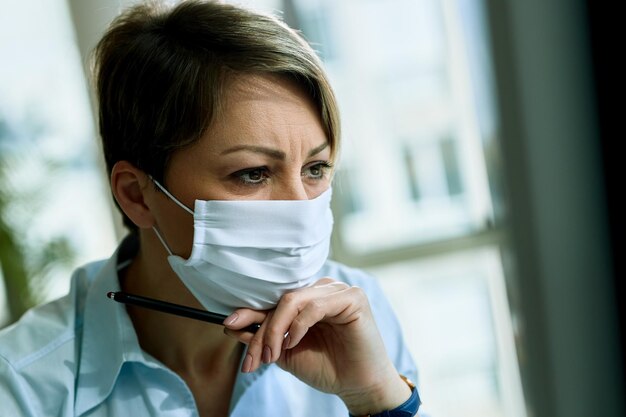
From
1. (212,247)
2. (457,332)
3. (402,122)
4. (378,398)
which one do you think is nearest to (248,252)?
(212,247)

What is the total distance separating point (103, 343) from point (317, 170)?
513 millimetres

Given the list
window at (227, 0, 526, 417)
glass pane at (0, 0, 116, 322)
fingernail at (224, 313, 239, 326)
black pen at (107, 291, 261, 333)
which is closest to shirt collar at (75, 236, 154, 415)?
black pen at (107, 291, 261, 333)

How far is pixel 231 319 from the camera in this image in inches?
44.8

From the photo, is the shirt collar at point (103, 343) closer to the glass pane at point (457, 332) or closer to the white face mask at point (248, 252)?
the white face mask at point (248, 252)

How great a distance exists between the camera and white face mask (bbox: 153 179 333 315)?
1164mm

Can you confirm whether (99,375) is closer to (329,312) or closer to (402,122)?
(329,312)

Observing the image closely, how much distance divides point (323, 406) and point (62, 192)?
1667 millimetres

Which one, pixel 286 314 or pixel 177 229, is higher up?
pixel 177 229

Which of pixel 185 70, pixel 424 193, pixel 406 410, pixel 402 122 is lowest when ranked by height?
pixel 424 193

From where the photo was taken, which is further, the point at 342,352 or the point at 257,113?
the point at 342,352

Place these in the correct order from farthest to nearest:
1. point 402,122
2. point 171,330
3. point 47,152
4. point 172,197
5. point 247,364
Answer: point 402,122
point 47,152
point 171,330
point 172,197
point 247,364

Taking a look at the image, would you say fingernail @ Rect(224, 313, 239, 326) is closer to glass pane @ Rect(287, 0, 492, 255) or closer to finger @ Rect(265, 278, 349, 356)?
finger @ Rect(265, 278, 349, 356)

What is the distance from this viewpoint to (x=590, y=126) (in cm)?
186

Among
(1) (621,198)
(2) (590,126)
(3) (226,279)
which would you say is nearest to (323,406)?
(3) (226,279)
